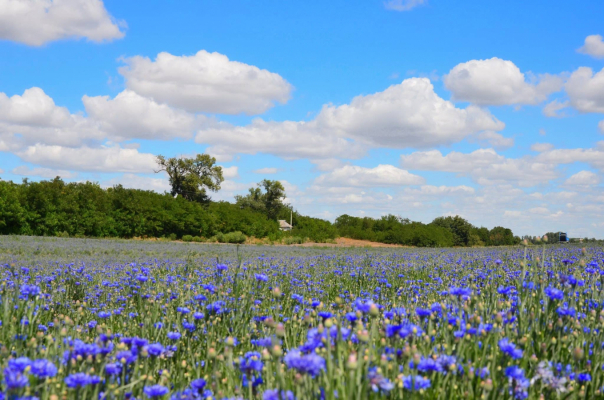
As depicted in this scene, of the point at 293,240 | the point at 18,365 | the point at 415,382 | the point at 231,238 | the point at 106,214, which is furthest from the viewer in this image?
the point at 293,240

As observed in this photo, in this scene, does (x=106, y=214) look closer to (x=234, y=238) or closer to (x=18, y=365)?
(x=234, y=238)

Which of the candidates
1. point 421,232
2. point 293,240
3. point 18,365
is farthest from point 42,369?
point 421,232

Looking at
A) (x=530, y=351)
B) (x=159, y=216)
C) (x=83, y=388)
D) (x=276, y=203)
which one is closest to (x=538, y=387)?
(x=530, y=351)

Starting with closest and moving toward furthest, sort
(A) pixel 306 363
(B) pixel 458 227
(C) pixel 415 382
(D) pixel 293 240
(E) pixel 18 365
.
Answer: (A) pixel 306 363 → (E) pixel 18 365 → (C) pixel 415 382 → (D) pixel 293 240 → (B) pixel 458 227

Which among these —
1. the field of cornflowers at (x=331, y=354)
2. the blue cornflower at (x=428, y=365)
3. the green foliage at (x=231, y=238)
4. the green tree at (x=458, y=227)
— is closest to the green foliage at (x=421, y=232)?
the green tree at (x=458, y=227)

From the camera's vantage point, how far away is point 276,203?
2884 inches

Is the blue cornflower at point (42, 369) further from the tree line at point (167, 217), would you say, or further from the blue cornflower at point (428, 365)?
the tree line at point (167, 217)

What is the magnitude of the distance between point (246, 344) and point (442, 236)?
169 feet

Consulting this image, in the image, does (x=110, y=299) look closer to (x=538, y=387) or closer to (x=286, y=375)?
(x=286, y=375)

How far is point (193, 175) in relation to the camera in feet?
195

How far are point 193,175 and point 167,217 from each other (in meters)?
19.7

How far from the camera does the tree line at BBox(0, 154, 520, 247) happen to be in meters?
32.8

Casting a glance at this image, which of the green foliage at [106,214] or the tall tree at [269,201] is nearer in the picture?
the green foliage at [106,214]

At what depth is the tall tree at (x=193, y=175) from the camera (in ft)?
195
